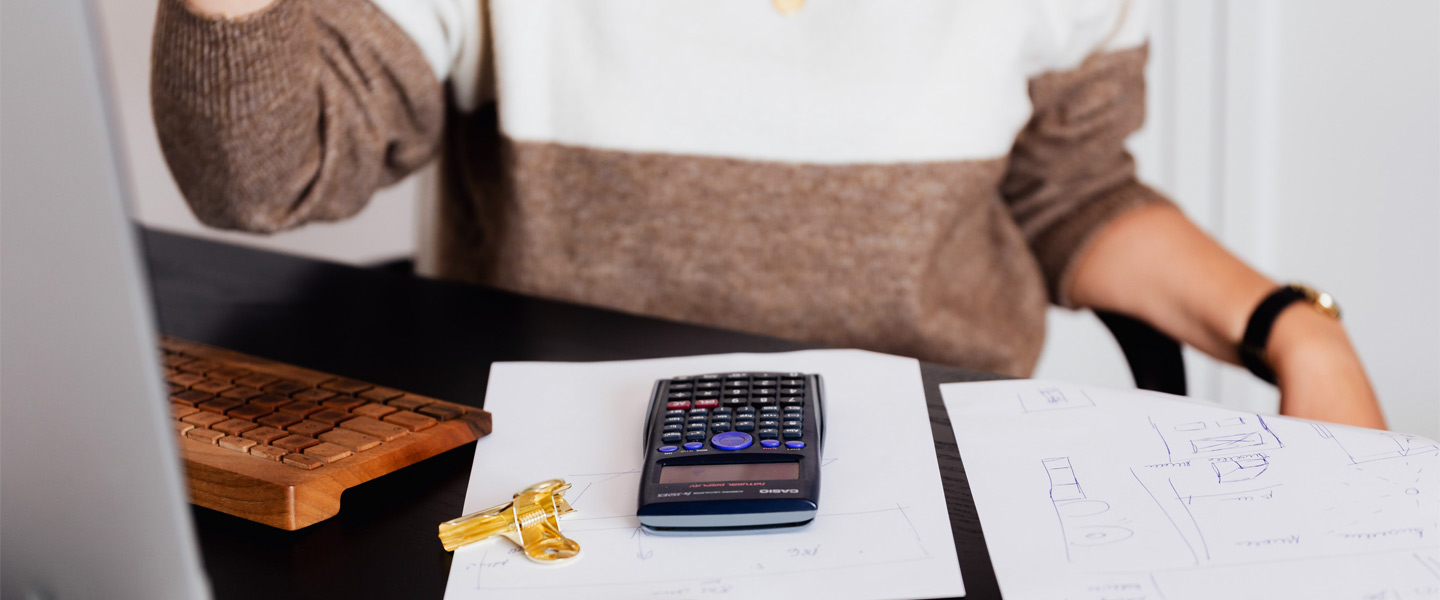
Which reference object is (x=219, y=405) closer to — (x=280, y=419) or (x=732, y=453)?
(x=280, y=419)

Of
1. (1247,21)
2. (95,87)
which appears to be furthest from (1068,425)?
(1247,21)

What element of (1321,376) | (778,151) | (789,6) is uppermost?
(789,6)

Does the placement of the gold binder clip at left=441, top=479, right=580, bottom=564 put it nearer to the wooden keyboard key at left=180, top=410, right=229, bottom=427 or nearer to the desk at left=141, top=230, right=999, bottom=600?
the desk at left=141, top=230, right=999, bottom=600

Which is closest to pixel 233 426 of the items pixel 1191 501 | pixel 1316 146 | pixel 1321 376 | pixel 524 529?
pixel 524 529

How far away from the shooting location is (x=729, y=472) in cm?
38

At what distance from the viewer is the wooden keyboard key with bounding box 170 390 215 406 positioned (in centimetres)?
46

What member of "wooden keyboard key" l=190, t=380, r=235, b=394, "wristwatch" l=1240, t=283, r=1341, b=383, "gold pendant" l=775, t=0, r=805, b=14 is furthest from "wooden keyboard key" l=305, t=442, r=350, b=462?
"wristwatch" l=1240, t=283, r=1341, b=383

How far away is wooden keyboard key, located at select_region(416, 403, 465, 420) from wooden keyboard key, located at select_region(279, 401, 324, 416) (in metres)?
0.05

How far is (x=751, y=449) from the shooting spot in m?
0.40

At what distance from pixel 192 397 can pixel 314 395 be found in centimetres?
5

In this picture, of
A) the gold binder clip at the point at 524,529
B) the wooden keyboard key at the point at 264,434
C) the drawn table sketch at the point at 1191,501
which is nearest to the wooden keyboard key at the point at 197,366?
the wooden keyboard key at the point at 264,434

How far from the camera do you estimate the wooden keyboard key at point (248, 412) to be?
44 cm

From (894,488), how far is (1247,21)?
1182mm

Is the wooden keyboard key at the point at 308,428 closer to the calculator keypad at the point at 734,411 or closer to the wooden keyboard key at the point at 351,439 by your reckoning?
the wooden keyboard key at the point at 351,439
